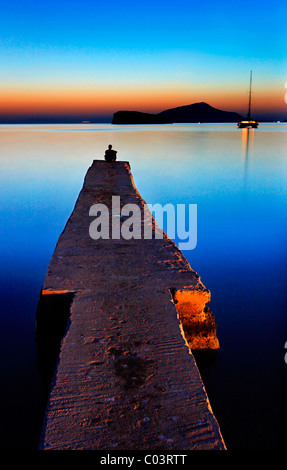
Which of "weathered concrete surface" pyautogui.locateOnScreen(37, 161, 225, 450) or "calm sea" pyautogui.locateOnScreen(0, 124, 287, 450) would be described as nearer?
"weathered concrete surface" pyautogui.locateOnScreen(37, 161, 225, 450)

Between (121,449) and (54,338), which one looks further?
(54,338)

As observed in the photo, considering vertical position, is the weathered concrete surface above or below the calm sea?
above

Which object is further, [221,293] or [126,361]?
[221,293]

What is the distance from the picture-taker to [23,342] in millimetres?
3770

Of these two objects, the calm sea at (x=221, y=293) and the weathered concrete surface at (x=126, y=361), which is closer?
the weathered concrete surface at (x=126, y=361)

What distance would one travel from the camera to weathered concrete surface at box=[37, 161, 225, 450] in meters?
1.80

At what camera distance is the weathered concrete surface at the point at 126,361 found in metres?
1.80

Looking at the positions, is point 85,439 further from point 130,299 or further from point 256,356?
point 256,356

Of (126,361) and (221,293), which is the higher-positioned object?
(126,361)

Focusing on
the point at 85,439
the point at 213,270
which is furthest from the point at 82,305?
the point at 213,270

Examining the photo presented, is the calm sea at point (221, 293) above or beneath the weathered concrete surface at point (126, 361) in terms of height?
beneath

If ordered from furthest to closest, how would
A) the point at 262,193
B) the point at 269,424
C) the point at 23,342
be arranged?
the point at 262,193
the point at 23,342
the point at 269,424

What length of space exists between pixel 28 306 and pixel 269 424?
9.82 feet

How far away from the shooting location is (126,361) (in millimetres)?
2291
